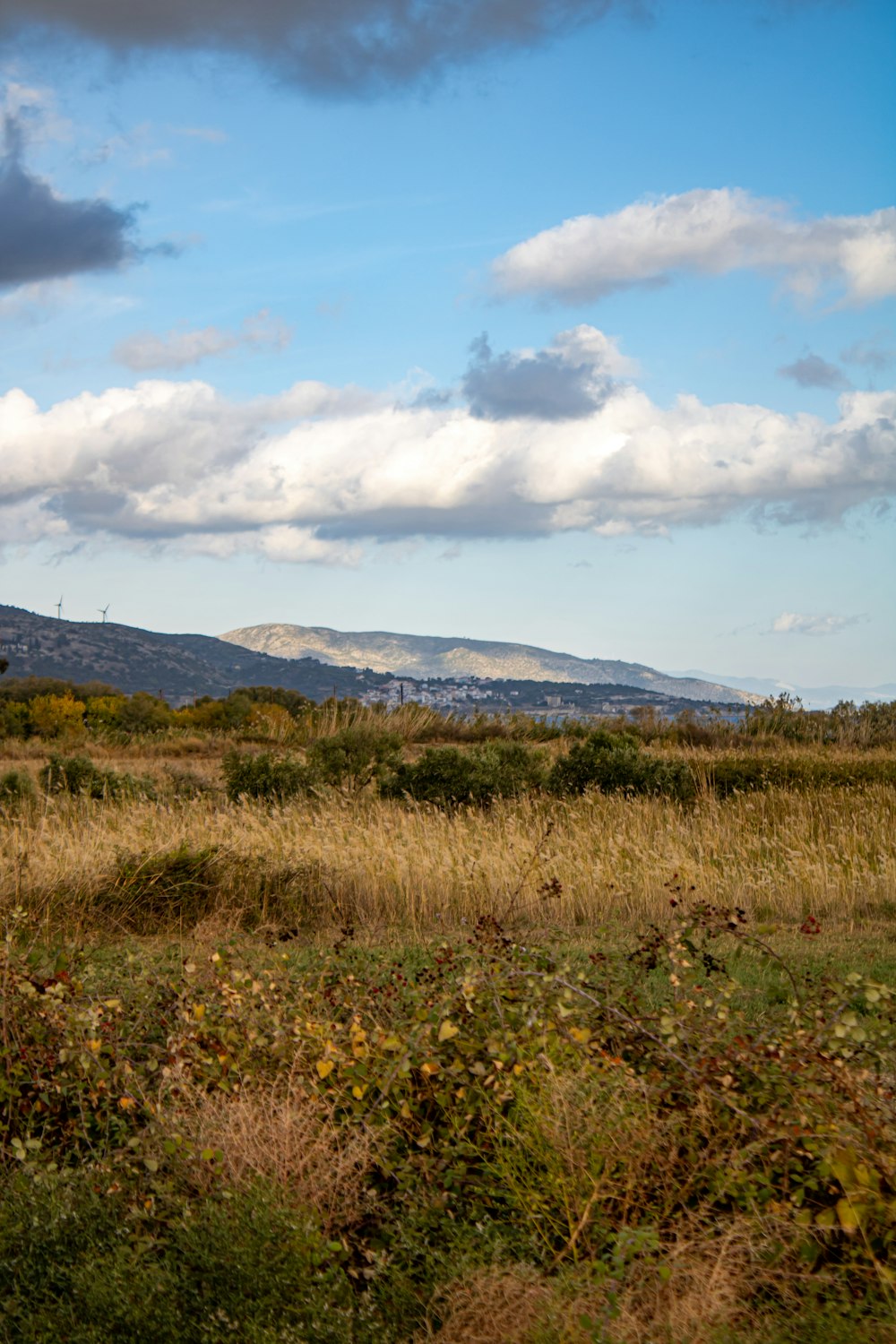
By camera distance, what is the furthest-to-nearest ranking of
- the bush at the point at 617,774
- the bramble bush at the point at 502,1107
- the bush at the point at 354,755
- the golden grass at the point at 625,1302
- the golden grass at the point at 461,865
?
the bush at the point at 354,755
the bush at the point at 617,774
the golden grass at the point at 461,865
the bramble bush at the point at 502,1107
the golden grass at the point at 625,1302

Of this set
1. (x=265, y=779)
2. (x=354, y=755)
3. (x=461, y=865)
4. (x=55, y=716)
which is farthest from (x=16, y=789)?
(x=55, y=716)

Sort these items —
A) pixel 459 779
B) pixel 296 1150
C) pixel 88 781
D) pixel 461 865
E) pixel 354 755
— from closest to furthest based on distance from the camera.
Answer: pixel 296 1150 < pixel 461 865 < pixel 459 779 < pixel 88 781 < pixel 354 755

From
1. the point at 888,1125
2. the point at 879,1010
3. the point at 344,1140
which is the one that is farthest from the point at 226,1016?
the point at 879,1010

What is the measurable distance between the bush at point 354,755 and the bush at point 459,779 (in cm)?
55

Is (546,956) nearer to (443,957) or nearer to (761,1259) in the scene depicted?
(443,957)

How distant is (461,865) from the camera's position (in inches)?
387

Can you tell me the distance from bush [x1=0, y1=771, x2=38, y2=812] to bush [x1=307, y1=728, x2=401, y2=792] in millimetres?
3857

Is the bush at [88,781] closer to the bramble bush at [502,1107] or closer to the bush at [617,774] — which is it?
the bush at [617,774]

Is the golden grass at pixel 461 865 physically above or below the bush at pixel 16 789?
above

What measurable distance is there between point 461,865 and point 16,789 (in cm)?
806

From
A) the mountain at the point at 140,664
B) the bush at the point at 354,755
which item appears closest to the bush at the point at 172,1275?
the bush at the point at 354,755

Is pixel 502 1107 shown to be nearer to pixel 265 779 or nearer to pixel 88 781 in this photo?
pixel 265 779

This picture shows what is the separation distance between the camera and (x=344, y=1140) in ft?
13.7

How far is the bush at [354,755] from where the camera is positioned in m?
16.7
